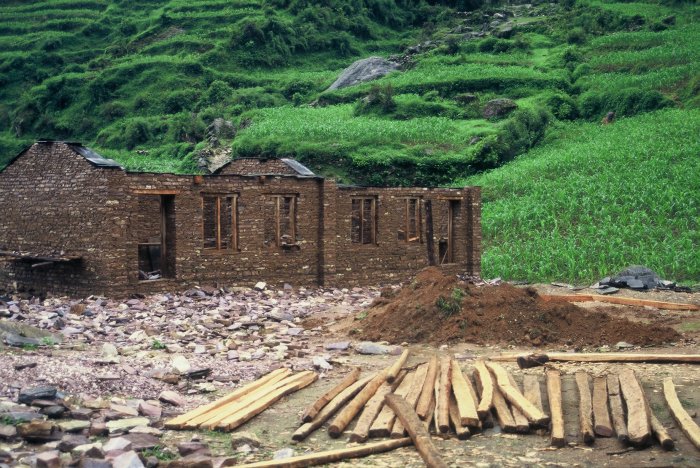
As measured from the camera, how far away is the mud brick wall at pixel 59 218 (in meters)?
16.7

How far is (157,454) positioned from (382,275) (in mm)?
14938

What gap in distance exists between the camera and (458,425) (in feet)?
27.1

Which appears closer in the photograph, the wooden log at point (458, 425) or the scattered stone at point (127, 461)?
the scattered stone at point (127, 461)

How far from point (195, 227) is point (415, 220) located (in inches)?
288

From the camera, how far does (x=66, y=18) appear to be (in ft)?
231

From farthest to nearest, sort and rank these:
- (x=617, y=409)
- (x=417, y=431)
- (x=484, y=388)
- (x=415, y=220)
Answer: (x=415, y=220), (x=484, y=388), (x=617, y=409), (x=417, y=431)

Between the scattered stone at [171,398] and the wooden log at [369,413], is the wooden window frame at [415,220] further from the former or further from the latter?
the scattered stone at [171,398]

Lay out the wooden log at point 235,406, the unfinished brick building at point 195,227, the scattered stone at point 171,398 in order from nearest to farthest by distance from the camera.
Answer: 1. the wooden log at point 235,406
2. the scattered stone at point 171,398
3. the unfinished brick building at point 195,227

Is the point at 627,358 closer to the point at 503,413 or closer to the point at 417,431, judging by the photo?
the point at 503,413

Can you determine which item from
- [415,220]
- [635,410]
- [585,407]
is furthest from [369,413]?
[415,220]

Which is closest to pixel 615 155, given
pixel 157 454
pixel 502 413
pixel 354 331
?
pixel 354 331

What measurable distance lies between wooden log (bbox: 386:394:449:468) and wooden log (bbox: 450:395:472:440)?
404 millimetres

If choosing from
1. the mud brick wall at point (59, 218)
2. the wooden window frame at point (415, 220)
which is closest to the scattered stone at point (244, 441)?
the mud brick wall at point (59, 218)

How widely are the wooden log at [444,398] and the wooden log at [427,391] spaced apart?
0.33ft
